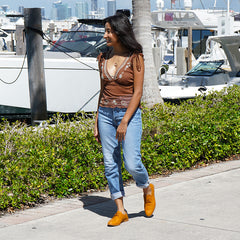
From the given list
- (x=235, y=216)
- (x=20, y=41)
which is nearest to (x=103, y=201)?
(x=235, y=216)

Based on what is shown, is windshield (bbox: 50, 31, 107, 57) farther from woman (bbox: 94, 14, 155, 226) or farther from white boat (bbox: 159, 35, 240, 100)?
woman (bbox: 94, 14, 155, 226)

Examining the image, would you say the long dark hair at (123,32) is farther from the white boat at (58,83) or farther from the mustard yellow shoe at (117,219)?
the white boat at (58,83)

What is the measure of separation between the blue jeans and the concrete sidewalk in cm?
36

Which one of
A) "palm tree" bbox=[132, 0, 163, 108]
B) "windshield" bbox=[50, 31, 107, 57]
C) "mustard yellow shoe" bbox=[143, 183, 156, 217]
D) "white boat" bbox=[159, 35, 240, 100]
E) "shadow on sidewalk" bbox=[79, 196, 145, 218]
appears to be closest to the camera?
"mustard yellow shoe" bbox=[143, 183, 156, 217]

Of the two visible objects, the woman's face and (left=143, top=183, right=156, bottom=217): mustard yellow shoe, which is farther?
(left=143, top=183, right=156, bottom=217): mustard yellow shoe

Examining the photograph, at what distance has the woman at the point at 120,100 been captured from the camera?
450 centimetres

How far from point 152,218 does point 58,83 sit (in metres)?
8.11

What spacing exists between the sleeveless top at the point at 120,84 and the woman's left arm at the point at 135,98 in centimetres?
1

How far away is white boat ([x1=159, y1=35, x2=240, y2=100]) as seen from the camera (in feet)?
46.8

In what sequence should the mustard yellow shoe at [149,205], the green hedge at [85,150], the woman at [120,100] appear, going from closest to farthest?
the woman at [120,100] → the mustard yellow shoe at [149,205] → the green hedge at [85,150]

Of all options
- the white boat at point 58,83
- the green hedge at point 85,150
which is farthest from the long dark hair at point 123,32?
the white boat at point 58,83

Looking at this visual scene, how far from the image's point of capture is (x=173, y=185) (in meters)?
6.00

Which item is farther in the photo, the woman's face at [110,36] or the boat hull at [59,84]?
the boat hull at [59,84]

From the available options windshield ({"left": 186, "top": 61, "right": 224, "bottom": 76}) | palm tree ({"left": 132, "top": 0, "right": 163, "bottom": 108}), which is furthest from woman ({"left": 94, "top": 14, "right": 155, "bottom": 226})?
windshield ({"left": 186, "top": 61, "right": 224, "bottom": 76})
